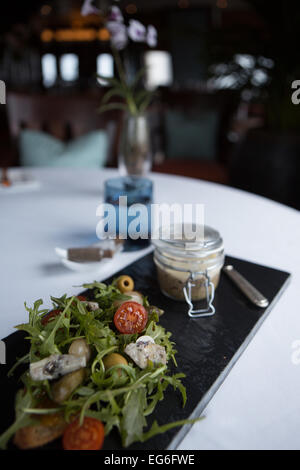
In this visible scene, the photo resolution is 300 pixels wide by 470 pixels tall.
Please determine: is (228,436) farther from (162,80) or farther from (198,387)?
(162,80)

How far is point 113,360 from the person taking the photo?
0.46m

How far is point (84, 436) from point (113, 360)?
0.09 m

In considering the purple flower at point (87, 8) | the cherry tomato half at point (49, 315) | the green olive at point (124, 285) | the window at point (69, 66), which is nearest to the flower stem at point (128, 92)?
the purple flower at point (87, 8)

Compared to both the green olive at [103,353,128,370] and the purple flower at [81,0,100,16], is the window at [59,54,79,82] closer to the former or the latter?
the purple flower at [81,0,100,16]

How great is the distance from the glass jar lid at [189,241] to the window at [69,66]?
32.2ft

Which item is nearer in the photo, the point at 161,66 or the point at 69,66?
the point at 161,66

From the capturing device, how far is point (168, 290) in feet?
2.25

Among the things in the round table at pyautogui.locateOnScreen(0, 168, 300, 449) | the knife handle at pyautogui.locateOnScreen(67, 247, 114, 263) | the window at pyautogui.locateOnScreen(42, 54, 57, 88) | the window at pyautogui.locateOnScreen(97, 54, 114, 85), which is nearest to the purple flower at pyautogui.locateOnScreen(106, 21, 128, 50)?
the round table at pyautogui.locateOnScreen(0, 168, 300, 449)

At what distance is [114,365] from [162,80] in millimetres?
8441

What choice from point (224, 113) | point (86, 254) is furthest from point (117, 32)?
point (224, 113)

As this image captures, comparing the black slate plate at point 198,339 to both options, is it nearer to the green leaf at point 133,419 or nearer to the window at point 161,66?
the green leaf at point 133,419

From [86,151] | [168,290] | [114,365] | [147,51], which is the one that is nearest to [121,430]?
[114,365]

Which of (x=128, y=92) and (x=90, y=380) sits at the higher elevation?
(x=128, y=92)

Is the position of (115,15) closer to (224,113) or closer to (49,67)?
(224,113)
